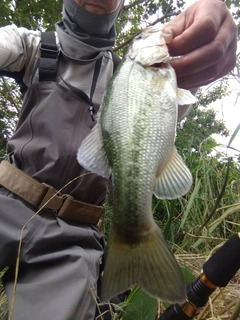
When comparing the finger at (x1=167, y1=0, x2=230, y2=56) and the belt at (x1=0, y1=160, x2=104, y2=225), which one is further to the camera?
the belt at (x1=0, y1=160, x2=104, y2=225)

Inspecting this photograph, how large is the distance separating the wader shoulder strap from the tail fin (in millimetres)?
1157

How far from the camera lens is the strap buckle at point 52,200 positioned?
6.21 feet

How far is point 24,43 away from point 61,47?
214 millimetres

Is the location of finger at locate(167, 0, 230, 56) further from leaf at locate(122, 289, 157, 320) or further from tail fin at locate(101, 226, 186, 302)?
leaf at locate(122, 289, 157, 320)

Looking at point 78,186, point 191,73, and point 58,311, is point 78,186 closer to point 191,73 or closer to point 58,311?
point 58,311

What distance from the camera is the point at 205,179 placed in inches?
138

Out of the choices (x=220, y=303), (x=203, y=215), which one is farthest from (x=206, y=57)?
(x=203, y=215)

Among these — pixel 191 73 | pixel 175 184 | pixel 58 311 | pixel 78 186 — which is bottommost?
pixel 58 311

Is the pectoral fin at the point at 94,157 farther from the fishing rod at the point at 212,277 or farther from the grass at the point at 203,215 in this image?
the grass at the point at 203,215

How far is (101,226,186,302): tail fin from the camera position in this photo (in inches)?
43.4

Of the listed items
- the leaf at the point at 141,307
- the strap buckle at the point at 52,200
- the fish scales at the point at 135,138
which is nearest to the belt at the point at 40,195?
the strap buckle at the point at 52,200

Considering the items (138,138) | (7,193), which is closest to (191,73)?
(138,138)

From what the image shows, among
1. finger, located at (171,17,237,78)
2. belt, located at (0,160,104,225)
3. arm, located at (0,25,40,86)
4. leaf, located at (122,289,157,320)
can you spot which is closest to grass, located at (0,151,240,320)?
leaf, located at (122,289,157,320)

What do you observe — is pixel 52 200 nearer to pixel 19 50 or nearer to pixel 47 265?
pixel 47 265
